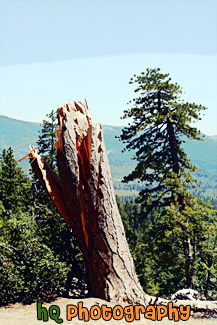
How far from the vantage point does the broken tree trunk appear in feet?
32.7

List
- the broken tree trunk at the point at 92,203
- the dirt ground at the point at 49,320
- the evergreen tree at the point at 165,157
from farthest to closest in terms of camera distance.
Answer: the evergreen tree at the point at 165,157
the broken tree trunk at the point at 92,203
the dirt ground at the point at 49,320

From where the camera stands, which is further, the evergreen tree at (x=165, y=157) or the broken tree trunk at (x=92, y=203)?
the evergreen tree at (x=165, y=157)

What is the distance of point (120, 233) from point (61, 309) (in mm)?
3099

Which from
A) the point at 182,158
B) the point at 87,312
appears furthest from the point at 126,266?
the point at 182,158

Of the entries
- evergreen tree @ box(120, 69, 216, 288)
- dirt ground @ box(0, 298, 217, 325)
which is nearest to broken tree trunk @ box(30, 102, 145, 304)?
dirt ground @ box(0, 298, 217, 325)

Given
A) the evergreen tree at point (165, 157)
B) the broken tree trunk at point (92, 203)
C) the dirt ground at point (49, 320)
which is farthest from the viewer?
the evergreen tree at point (165, 157)

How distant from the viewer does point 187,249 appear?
16.7 meters

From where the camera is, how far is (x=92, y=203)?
10516 mm

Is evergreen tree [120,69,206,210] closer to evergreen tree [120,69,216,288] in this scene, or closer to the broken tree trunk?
evergreen tree [120,69,216,288]

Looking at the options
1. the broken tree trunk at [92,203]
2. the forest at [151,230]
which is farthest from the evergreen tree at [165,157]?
the broken tree trunk at [92,203]

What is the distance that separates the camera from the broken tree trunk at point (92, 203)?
9.98m

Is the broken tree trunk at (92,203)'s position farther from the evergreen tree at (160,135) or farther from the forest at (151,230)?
the evergreen tree at (160,135)

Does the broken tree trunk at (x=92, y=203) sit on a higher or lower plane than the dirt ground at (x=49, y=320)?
higher

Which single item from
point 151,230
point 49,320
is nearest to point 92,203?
point 49,320
